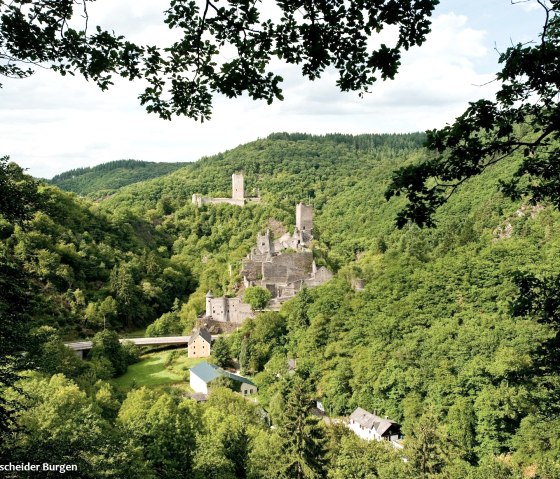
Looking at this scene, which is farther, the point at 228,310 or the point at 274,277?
the point at 274,277

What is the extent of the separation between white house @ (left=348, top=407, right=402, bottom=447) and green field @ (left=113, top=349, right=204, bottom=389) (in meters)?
13.8

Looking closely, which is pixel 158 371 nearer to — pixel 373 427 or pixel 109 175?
pixel 373 427

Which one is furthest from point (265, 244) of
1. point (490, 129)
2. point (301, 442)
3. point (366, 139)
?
point (366, 139)

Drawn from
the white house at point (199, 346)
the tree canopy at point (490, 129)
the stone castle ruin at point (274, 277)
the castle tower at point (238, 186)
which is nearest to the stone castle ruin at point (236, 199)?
the castle tower at point (238, 186)

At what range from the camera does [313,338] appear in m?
37.1

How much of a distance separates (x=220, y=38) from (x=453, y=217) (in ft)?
204

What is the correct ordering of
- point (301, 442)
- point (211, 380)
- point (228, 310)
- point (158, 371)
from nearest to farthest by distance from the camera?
point (301, 442), point (211, 380), point (158, 371), point (228, 310)

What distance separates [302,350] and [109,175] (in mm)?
150924

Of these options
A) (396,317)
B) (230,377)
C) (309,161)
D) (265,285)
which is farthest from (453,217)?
(309,161)

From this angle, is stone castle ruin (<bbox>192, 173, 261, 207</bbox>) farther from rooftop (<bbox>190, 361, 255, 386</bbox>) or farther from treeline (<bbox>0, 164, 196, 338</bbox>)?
rooftop (<bbox>190, 361, 255, 386</bbox>)

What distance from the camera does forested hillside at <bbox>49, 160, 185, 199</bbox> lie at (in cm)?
16075

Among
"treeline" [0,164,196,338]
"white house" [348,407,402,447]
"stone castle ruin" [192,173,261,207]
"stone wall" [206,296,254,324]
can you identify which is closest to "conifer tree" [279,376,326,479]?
"white house" [348,407,402,447]

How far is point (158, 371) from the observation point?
131ft

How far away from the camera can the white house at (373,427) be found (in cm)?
2703
